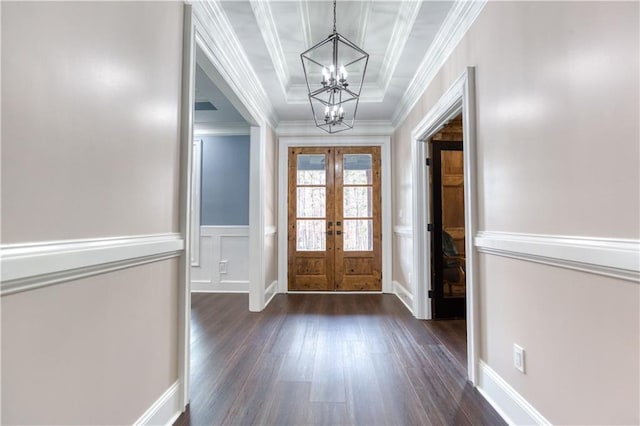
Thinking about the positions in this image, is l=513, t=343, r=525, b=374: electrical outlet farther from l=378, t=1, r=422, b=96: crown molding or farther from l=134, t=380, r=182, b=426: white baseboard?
l=378, t=1, r=422, b=96: crown molding

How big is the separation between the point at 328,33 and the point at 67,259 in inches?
107

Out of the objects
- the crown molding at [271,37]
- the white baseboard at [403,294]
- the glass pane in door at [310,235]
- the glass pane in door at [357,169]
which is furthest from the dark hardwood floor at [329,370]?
the crown molding at [271,37]

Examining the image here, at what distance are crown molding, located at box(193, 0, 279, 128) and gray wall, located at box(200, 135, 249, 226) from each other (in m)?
1.34

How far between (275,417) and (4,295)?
1.34 m

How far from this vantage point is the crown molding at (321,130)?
4.51 meters

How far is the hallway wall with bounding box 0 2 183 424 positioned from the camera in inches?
32.9

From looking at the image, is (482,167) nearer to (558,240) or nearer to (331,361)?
(558,240)

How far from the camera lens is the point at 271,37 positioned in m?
2.64

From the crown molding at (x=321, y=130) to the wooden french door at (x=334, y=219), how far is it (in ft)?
0.76

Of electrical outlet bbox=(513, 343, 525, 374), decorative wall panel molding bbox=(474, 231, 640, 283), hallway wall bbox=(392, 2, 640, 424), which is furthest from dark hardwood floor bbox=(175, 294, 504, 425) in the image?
decorative wall panel molding bbox=(474, 231, 640, 283)

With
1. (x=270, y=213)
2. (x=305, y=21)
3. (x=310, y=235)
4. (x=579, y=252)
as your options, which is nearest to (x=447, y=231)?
(x=310, y=235)

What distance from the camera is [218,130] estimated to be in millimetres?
4625

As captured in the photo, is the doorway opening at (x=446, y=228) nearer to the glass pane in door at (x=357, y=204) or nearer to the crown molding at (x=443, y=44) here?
the crown molding at (x=443, y=44)

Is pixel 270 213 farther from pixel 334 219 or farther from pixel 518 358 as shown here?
pixel 518 358
